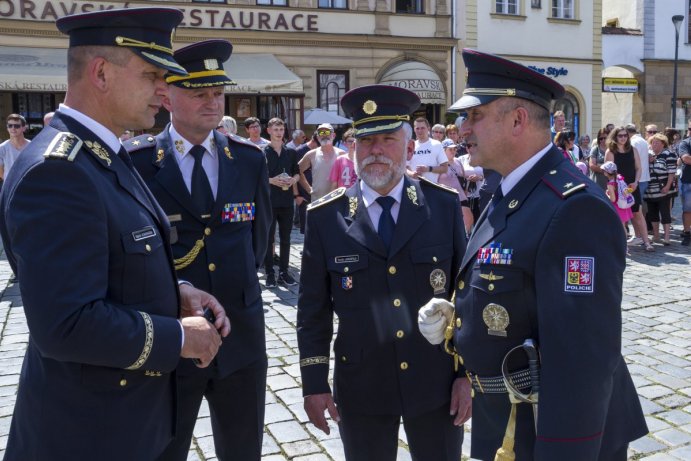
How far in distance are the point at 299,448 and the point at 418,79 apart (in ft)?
63.4

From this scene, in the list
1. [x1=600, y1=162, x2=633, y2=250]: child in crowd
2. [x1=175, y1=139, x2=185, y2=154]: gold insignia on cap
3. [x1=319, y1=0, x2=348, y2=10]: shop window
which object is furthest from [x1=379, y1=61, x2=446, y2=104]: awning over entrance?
[x1=175, y1=139, x2=185, y2=154]: gold insignia on cap

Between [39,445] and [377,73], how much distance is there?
21.1m

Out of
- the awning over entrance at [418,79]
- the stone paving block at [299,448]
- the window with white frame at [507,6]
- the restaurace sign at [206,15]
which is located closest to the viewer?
the stone paving block at [299,448]

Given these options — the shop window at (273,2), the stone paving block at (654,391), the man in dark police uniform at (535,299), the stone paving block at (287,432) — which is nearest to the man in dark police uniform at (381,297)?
the man in dark police uniform at (535,299)

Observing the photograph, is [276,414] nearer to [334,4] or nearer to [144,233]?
[144,233]

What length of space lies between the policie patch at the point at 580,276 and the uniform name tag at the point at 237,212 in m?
1.69

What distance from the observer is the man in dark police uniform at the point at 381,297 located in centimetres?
277

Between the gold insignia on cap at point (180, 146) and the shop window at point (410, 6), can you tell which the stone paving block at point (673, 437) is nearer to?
the gold insignia on cap at point (180, 146)

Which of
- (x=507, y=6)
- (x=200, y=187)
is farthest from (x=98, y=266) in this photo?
(x=507, y=6)

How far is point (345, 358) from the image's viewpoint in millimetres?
2850

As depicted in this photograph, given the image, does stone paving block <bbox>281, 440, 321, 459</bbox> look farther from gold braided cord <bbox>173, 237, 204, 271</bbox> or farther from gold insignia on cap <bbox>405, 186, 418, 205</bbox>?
gold insignia on cap <bbox>405, 186, 418, 205</bbox>

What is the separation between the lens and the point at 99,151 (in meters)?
2.13

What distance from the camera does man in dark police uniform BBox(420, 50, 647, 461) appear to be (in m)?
1.89

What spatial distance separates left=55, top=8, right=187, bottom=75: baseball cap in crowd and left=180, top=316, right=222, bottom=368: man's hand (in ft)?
2.77
